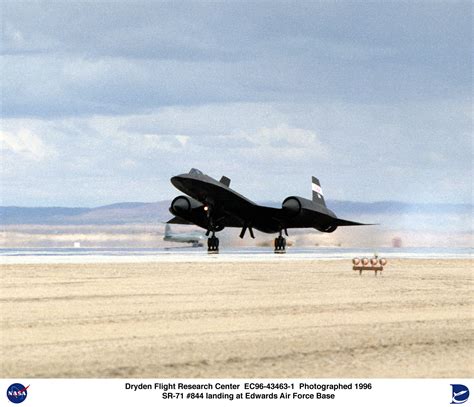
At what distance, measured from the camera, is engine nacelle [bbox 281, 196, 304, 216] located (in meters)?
48.9

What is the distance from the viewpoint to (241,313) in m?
17.4

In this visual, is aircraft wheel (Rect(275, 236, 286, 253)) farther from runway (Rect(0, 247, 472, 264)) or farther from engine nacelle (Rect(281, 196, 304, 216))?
engine nacelle (Rect(281, 196, 304, 216))

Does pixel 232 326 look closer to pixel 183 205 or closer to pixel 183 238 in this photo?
pixel 183 205

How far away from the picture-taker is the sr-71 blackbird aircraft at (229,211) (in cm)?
4447

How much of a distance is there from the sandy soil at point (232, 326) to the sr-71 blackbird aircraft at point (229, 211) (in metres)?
17.9

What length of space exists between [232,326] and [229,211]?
106 ft

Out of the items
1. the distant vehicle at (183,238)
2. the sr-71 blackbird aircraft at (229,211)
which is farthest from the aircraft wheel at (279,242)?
the distant vehicle at (183,238)
